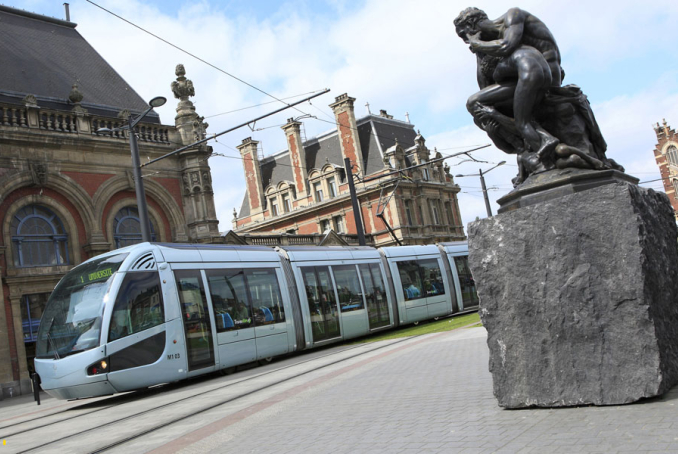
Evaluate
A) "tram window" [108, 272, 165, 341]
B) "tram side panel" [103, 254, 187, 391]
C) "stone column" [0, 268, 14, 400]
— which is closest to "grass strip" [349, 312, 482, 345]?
"tram side panel" [103, 254, 187, 391]

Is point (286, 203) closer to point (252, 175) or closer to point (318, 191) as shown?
point (318, 191)

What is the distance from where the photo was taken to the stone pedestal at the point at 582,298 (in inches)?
172

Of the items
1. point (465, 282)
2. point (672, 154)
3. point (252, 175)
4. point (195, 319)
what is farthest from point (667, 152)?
point (195, 319)

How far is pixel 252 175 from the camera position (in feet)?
194

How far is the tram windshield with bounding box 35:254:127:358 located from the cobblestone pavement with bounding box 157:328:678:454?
4.50 metres

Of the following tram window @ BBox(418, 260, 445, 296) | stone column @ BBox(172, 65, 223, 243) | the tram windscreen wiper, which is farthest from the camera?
stone column @ BBox(172, 65, 223, 243)

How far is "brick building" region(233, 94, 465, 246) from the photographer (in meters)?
50.6

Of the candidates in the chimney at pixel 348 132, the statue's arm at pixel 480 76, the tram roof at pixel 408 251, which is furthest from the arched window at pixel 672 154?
the statue's arm at pixel 480 76

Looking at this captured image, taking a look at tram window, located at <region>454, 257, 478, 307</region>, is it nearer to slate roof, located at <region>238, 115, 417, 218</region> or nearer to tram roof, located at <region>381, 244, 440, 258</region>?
tram roof, located at <region>381, 244, 440, 258</region>

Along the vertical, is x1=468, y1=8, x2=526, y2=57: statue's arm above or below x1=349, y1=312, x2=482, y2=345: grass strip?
above

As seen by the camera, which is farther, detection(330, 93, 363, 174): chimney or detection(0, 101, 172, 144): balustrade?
detection(330, 93, 363, 174): chimney

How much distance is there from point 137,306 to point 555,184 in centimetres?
847

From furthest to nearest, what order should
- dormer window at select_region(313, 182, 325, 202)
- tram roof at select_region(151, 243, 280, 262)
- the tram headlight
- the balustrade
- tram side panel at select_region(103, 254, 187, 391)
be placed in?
1. dormer window at select_region(313, 182, 325, 202)
2. the balustrade
3. tram roof at select_region(151, 243, 280, 262)
4. tram side panel at select_region(103, 254, 187, 391)
5. the tram headlight

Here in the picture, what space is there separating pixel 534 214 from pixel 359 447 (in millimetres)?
2217
